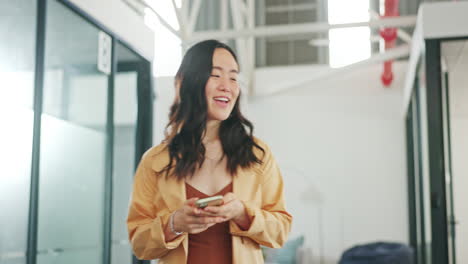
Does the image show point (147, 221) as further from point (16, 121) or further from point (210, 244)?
point (16, 121)

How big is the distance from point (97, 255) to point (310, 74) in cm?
598

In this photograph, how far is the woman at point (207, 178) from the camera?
5.49ft

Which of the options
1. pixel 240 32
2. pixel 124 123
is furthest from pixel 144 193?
pixel 240 32

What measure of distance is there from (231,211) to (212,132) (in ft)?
1.00

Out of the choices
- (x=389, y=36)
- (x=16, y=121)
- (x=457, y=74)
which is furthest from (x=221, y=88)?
(x=389, y=36)

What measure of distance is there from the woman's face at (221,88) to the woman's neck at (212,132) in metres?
0.05

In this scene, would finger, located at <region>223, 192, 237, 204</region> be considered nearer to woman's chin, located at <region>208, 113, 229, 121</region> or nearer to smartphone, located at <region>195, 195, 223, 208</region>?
smartphone, located at <region>195, 195, 223, 208</region>

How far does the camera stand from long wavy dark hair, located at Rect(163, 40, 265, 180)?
171 centimetres

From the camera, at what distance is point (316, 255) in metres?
8.74

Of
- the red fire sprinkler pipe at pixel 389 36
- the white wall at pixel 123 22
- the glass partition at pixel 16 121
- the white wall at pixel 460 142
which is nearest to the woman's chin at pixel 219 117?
the glass partition at pixel 16 121

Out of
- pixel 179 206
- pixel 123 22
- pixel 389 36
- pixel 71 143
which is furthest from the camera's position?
pixel 389 36

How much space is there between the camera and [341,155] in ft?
28.8

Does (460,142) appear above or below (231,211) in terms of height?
above

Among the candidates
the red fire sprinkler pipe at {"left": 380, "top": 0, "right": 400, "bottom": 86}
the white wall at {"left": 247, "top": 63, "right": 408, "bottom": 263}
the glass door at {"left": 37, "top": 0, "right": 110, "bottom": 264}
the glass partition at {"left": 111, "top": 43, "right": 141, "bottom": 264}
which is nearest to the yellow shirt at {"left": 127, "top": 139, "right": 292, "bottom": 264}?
the glass door at {"left": 37, "top": 0, "right": 110, "bottom": 264}
